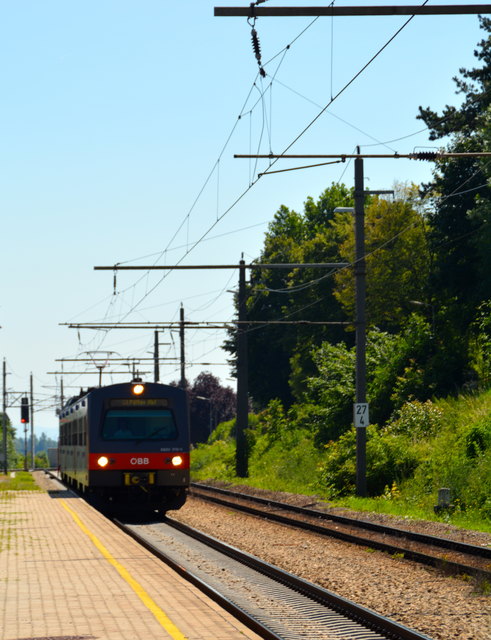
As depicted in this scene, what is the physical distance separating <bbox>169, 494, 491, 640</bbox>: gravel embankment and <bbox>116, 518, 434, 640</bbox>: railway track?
0.38 metres

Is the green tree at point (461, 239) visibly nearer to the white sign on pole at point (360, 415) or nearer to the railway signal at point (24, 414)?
the white sign on pole at point (360, 415)

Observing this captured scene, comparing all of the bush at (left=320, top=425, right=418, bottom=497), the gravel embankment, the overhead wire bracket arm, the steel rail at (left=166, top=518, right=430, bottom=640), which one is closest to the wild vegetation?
the bush at (left=320, top=425, right=418, bottom=497)

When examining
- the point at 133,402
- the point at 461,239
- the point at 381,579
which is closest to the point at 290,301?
the point at 461,239

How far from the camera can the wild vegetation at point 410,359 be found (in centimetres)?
2669

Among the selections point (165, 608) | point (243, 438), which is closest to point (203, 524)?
point (165, 608)

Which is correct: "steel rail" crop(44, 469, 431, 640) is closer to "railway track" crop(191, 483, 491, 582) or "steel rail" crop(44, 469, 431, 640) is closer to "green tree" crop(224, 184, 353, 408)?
"railway track" crop(191, 483, 491, 582)

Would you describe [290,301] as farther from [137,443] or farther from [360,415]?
[137,443]

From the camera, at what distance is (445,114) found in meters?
50.8

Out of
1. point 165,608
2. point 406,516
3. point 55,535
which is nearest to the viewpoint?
point 165,608

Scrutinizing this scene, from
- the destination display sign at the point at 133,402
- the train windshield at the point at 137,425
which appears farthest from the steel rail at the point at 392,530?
the destination display sign at the point at 133,402

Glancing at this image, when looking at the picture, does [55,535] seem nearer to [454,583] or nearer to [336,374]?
[454,583]

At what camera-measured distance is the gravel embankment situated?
10.6m

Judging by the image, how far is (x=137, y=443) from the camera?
77.2ft

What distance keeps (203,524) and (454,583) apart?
10196mm
